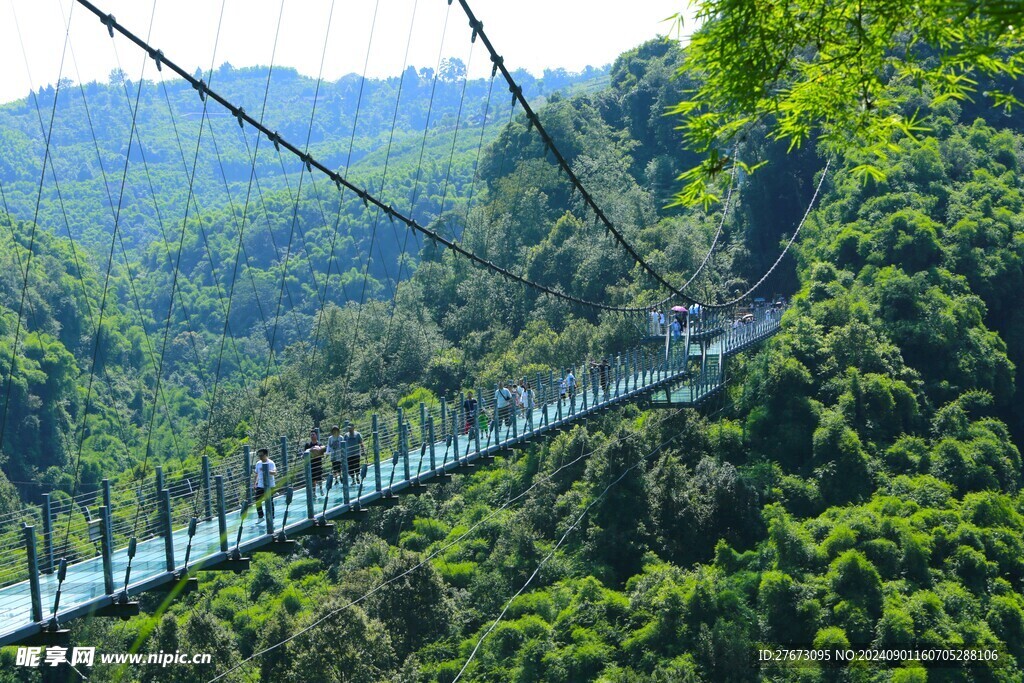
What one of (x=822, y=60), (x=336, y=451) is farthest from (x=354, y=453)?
(x=822, y=60)

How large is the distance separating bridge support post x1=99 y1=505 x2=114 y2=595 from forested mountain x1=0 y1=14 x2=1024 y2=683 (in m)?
9.11

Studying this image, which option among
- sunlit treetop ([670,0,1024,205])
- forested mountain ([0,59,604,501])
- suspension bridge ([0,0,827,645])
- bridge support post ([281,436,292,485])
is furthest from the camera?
forested mountain ([0,59,604,501])

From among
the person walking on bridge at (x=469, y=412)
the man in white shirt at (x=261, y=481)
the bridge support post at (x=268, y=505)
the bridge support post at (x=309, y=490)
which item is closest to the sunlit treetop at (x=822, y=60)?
the bridge support post at (x=268, y=505)

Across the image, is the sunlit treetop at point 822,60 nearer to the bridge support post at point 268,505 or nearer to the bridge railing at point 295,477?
the bridge railing at point 295,477

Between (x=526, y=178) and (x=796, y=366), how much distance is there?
18477 mm

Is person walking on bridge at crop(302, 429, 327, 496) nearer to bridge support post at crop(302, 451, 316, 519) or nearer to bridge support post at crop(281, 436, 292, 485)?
bridge support post at crop(302, 451, 316, 519)

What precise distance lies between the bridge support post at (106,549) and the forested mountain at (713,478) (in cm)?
911

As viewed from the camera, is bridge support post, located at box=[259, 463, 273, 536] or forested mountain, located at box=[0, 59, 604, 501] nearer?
bridge support post, located at box=[259, 463, 273, 536]

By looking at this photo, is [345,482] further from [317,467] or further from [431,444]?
[431,444]

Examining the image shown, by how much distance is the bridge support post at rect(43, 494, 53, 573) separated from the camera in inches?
291

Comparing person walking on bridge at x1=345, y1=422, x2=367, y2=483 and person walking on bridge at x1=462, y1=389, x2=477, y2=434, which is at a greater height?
person walking on bridge at x1=345, y1=422, x2=367, y2=483

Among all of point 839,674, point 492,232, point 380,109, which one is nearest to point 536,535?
point 839,674

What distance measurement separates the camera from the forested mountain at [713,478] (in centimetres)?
2108

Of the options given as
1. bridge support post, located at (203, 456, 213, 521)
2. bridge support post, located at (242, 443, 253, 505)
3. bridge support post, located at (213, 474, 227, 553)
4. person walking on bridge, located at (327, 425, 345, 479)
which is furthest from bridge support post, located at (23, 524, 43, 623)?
person walking on bridge, located at (327, 425, 345, 479)
